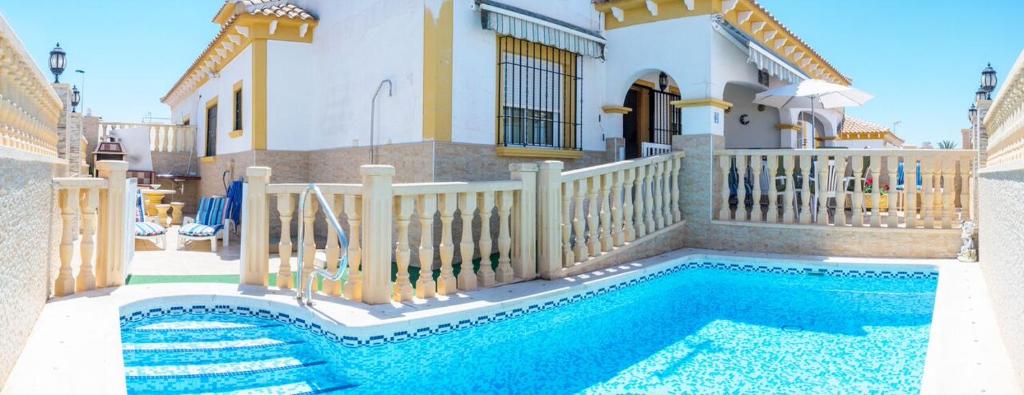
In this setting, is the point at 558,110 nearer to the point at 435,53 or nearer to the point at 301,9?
the point at 435,53

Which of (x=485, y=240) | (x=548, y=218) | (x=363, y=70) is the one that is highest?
(x=363, y=70)

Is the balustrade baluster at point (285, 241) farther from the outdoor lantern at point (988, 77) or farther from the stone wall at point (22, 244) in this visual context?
the outdoor lantern at point (988, 77)

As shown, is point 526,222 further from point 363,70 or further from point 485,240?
point 363,70

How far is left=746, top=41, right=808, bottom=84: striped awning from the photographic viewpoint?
395 inches

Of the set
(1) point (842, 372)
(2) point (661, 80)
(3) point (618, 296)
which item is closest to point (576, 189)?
(3) point (618, 296)

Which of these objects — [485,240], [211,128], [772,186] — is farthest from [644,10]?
[211,128]

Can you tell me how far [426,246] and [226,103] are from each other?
11.1 meters

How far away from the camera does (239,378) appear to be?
4449 millimetres

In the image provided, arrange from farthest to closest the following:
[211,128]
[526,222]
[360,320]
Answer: [211,128]
[526,222]
[360,320]

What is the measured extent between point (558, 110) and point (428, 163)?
116 inches

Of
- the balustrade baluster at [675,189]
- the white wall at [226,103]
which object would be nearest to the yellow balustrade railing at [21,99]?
the white wall at [226,103]

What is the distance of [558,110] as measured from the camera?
432 inches

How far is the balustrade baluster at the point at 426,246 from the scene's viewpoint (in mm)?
5727

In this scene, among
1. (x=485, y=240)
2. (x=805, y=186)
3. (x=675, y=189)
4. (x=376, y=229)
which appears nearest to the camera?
(x=376, y=229)
